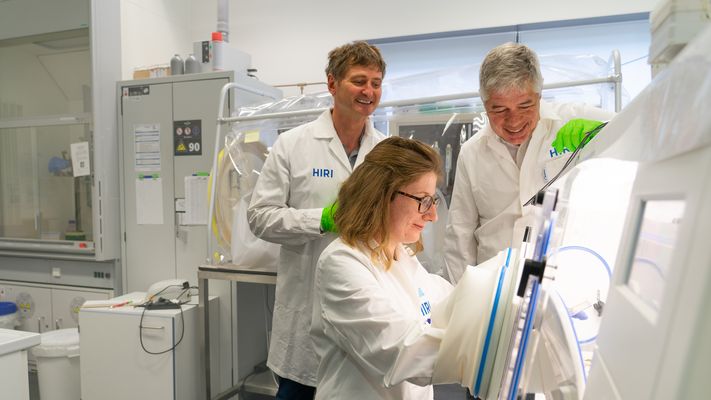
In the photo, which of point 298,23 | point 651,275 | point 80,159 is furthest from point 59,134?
point 651,275

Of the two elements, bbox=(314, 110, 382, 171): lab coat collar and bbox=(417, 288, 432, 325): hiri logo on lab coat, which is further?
bbox=(314, 110, 382, 171): lab coat collar

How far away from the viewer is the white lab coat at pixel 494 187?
1.46 m

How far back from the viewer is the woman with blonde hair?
899 mm

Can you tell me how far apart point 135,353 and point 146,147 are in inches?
48.7

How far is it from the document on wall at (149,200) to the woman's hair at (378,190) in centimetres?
208

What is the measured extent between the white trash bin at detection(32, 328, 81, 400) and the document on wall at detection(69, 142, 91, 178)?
1.02m

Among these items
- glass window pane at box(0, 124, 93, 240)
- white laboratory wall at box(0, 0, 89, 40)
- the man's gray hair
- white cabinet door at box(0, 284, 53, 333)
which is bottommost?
white cabinet door at box(0, 284, 53, 333)

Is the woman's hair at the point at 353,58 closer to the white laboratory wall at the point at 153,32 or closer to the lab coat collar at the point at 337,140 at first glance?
the lab coat collar at the point at 337,140

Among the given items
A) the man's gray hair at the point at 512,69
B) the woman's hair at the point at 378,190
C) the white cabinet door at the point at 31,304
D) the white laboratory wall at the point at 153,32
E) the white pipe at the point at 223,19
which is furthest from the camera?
the white pipe at the point at 223,19

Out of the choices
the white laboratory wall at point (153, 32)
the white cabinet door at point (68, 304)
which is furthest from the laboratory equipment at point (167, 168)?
the white laboratory wall at point (153, 32)

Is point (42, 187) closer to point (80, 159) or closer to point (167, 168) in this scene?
point (80, 159)

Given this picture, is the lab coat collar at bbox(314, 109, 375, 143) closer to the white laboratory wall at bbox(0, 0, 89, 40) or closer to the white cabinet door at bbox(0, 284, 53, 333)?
the white laboratory wall at bbox(0, 0, 89, 40)

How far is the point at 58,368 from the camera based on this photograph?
97.0 inches

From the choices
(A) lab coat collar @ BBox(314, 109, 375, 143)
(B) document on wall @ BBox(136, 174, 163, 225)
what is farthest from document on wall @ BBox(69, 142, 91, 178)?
(A) lab coat collar @ BBox(314, 109, 375, 143)
